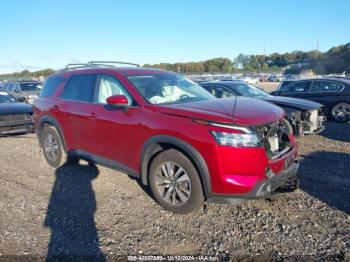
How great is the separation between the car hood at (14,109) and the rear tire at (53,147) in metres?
3.31

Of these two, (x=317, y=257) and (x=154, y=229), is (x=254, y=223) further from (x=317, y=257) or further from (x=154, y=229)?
(x=154, y=229)

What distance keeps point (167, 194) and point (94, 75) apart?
2.36 m

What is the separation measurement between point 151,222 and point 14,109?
7.12 metres

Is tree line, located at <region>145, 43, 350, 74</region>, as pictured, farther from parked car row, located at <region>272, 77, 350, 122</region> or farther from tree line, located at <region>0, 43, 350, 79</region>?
parked car row, located at <region>272, 77, 350, 122</region>

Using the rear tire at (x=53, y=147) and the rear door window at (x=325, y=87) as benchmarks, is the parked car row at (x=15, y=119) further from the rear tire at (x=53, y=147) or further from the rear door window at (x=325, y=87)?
the rear door window at (x=325, y=87)

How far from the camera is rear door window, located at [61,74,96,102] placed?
5.37 meters

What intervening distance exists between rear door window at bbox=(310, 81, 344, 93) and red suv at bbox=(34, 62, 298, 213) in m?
7.76

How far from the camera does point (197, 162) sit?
3848 mm

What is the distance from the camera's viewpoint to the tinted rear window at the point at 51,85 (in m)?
6.22

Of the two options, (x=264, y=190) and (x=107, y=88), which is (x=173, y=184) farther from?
(x=107, y=88)

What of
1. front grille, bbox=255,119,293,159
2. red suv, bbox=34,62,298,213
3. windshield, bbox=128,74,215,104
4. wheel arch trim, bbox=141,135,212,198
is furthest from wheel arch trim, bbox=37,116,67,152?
front grille, bbox=255,119,293,159

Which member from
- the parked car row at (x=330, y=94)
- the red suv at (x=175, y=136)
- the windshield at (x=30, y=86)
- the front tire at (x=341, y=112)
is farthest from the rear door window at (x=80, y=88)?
the windshield at (x=30, y=86)

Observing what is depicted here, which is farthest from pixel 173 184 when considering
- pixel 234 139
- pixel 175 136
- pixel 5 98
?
pixel 5 98

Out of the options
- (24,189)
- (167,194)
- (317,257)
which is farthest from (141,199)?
(317,257)
